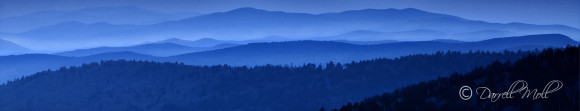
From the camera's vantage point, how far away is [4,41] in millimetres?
25312

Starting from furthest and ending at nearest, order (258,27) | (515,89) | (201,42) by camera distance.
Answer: (258,27) → (201,42) → (515,89)

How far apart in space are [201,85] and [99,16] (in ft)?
17.8

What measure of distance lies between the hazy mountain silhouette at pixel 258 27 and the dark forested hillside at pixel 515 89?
7450 mm

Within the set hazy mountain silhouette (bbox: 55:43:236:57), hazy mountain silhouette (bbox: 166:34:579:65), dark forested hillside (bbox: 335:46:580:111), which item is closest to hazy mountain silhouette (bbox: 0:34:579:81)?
hazy mountain silhouette (bbox: 166:34:579:65)

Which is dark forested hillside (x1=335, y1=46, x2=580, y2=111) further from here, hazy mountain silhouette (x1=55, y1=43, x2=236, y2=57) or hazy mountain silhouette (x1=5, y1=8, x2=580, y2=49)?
hazy mountain silhouette (x1=55, y1=43, x2=236, y2=57)

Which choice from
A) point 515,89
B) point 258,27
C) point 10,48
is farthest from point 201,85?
point 515,89

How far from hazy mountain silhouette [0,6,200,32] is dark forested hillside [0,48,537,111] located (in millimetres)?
1910

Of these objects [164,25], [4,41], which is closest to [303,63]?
[164,25]

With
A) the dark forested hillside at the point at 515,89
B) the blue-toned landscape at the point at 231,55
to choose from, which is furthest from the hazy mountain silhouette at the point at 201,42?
the dark forested hillside at the point at 515,89

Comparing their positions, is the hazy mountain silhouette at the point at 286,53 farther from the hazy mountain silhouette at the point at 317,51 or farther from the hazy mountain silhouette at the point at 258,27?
the hazy mountain silhouette at the point at 258,27

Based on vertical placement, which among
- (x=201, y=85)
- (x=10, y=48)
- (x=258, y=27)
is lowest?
(x=201, y=85)

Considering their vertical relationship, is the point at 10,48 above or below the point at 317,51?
above

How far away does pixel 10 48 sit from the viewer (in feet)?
84.5

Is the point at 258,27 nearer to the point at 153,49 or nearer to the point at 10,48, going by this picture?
the point at 153,49
